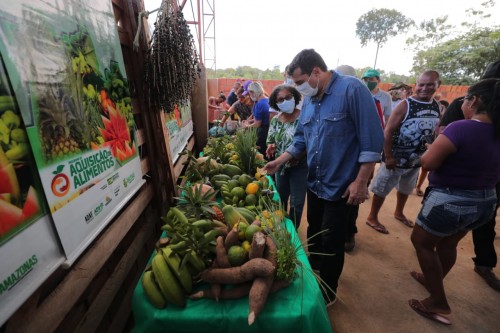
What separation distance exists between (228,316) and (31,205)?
3.16ft

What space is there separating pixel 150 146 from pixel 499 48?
80.2 feet

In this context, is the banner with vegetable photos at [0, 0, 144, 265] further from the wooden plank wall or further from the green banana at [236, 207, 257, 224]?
the green banana at [236, 207, 257, 224]

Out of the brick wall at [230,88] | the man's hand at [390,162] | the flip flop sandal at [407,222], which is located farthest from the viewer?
the brick wall at [230,88]

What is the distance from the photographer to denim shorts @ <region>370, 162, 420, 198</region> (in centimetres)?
337

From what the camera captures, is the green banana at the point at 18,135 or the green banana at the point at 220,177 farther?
the green banana at the point at 220,177

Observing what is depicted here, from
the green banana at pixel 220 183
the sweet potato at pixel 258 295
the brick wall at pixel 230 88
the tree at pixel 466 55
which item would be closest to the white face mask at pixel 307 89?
the green banana at pixel 220 183

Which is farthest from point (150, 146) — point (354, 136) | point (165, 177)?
point (354, 136)

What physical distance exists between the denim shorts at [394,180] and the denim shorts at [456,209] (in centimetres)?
144

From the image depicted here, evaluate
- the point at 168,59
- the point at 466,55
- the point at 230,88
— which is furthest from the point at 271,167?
the point at 466,55

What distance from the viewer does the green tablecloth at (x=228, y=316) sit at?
1174 millimetres

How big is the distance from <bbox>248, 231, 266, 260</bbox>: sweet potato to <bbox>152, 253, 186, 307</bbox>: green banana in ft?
1.29

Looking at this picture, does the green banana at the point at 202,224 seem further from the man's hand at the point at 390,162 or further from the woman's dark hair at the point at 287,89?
the man's hand at the point at 390,162

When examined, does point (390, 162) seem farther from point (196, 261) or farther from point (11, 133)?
point (11, 133)

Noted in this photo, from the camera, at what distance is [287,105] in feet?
9.25
